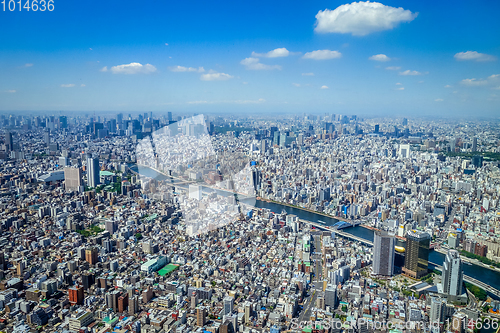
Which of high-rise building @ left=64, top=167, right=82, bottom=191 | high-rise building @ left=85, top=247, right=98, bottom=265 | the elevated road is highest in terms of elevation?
high-rise building @ left=64, top=167, right=82, bottom=191

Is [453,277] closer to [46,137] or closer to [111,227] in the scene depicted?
[111,227]

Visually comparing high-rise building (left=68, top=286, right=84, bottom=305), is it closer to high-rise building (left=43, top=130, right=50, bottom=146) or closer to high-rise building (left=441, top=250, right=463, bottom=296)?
high-rise building (left=441, top=250, right=463, bottom=296)

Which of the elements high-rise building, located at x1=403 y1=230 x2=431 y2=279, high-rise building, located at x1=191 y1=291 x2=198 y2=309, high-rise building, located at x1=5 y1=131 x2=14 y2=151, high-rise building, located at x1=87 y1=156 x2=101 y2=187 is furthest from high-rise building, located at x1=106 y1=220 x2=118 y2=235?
high-rise building, located at x1=403 y1=230 x2=431 y2=279

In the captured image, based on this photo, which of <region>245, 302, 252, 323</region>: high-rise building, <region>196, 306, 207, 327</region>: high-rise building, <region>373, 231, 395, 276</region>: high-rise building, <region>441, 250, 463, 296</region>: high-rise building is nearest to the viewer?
<region>196, 306, 207, 327</region>: high-rise building

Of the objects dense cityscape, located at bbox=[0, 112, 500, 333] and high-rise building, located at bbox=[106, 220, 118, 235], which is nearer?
dense cityscape, located at bbox=[0, 112, 500, 333]

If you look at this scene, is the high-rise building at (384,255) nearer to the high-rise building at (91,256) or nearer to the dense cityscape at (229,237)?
the dense cityscape at (229,237)

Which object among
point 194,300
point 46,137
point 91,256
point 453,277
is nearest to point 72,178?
point 46,137

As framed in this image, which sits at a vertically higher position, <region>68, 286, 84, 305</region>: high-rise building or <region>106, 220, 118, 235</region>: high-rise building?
<region>106, 220, 118, 235</region>: high-rise building

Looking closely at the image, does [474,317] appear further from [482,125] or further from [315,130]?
[315,130]
